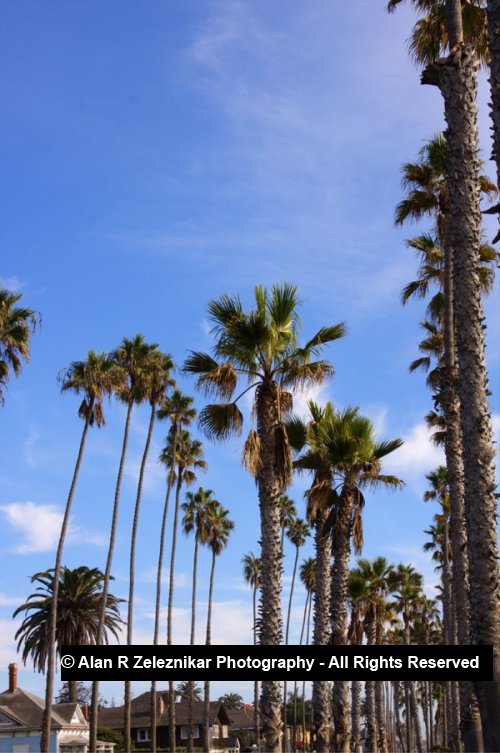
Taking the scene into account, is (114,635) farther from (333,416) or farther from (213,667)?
(213,667)

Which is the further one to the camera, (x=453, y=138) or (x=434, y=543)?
(x=434, y=543)

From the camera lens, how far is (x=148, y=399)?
52.9 m

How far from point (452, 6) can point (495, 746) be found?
1413cm

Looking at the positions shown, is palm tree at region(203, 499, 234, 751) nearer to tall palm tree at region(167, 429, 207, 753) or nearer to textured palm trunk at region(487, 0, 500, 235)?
tall palm tree at region(167, 429, 207, 753)

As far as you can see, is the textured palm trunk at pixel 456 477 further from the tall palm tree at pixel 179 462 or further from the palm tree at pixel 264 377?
the tall palm tree at pixel 179 462

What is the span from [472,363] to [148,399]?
3943cm

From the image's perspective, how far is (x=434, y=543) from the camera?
6512 centimetres

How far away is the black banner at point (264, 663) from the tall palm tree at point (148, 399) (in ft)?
118

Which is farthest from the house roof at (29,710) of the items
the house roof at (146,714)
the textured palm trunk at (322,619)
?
the textured palm trunk at (322,619)

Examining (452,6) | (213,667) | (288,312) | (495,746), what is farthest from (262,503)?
(452,6)

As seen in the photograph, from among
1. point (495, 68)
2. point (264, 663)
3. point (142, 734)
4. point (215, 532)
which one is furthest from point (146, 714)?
point (495, 68)

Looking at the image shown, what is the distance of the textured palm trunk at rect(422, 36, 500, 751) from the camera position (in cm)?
1347

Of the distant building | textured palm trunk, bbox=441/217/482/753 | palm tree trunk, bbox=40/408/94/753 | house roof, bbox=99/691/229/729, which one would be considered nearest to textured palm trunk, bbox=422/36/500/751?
textured palm trunk, bbox=441/217/482/753

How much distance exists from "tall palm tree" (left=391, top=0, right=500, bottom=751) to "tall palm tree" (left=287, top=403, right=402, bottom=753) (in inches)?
540
